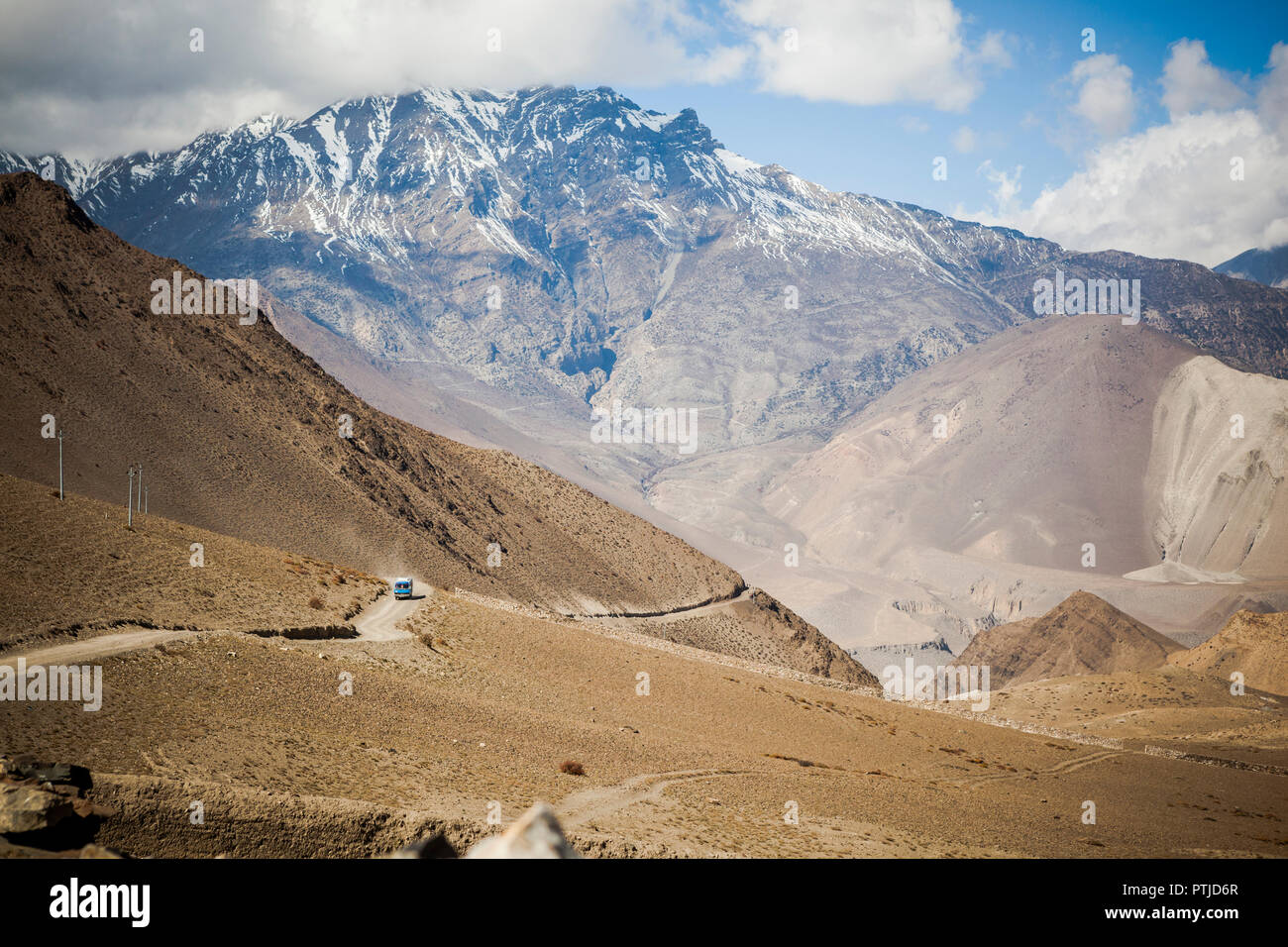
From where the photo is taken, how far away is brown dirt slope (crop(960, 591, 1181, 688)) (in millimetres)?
98500

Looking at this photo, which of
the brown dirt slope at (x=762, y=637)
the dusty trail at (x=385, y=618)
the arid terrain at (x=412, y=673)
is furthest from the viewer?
the brown dirt slope at (x=762, y=637)

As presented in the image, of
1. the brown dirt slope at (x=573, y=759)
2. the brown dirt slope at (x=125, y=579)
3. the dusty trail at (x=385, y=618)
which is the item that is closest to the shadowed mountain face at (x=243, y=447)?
the dusty trail at (x=385, y=618)

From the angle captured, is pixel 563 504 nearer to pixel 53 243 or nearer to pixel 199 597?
pixel 53 243

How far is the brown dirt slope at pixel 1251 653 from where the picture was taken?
73.7 m

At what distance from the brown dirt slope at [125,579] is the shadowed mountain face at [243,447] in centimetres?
1554

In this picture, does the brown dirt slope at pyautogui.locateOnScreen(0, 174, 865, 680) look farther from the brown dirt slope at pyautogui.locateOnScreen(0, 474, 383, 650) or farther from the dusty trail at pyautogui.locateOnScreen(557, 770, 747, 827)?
the dusty trail at pyautogui.locateOnScreen(557, 770, 747, 827)

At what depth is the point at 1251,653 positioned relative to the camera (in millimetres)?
77125

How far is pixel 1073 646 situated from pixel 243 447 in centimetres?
8910

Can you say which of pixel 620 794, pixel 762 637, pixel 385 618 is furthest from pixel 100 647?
pixel 762 637

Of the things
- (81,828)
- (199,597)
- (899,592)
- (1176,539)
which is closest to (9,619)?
(199,597)

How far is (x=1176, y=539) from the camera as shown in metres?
185

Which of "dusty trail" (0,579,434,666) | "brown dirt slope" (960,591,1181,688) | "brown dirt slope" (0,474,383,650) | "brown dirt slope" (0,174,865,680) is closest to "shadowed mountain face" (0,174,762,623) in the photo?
"brown dirt slope" (0,174,865,680)

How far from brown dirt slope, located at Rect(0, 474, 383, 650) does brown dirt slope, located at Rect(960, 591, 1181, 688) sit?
88.7m

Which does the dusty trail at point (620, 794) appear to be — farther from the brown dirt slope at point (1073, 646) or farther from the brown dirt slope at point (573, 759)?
the brown dirt slope at point (1073, 646)
